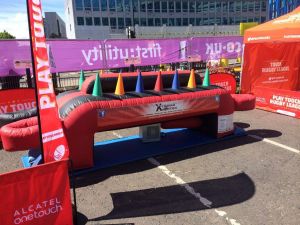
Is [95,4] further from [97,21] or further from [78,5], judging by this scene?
[78,5]

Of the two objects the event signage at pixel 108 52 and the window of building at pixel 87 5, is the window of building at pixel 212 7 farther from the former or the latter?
the event signage at pixel 108 52

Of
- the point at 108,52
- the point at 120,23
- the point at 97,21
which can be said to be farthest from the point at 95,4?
the point at 108,52

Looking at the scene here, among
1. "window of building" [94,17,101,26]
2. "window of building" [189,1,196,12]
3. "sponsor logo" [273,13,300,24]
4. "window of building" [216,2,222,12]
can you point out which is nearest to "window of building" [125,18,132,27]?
"window of building" [94,17,101,26]

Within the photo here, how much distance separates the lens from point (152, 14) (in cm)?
6450

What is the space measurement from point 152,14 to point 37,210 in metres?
65.1

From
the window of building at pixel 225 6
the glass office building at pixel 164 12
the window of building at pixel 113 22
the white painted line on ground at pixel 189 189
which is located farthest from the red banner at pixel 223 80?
the window of building at pixel 225 6

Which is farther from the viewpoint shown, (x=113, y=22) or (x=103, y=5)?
(x=113, y=22)

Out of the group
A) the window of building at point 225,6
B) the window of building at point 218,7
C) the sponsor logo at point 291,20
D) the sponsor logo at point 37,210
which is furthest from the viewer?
the window of building at point 225,6

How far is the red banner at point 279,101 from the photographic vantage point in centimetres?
971

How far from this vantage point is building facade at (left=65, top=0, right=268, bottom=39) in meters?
57.7

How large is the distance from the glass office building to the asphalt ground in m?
55.6

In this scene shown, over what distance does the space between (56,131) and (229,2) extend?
73.2 metres

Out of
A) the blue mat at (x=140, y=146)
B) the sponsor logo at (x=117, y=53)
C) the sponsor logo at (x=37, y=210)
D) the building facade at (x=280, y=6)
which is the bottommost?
the blue mat at (x=140, y=146)

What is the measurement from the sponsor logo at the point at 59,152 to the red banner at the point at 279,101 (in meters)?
8.30
